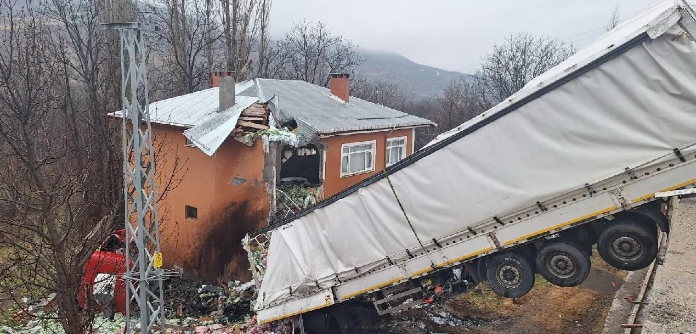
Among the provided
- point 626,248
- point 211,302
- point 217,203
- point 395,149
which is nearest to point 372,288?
point 626,248

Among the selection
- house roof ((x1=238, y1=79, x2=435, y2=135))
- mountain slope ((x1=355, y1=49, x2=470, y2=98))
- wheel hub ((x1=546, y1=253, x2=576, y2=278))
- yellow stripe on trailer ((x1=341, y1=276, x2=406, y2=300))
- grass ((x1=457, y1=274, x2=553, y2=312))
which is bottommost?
grass ((x1=457, y1=274, x2=553, y2=312))

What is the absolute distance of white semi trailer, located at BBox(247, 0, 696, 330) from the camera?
5.91 meters

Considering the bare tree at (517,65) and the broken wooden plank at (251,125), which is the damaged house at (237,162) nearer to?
the broken wooden plank at (251,125)

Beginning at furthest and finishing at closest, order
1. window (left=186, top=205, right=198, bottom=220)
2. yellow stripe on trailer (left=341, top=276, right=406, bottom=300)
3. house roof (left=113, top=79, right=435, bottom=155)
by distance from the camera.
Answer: window (left=186, top=205, right=198, bottom=220)
house roof (left=113, top=79, right=435, bottom=155)
yellow stripe on trailer (left=341, top=276, right=406, bottom=300)

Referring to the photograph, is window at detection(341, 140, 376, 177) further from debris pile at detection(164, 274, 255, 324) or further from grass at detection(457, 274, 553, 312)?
grass at detection(457, 274, 553, 312)

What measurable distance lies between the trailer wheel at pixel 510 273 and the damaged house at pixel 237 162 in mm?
6407

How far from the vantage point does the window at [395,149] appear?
17.2 metres

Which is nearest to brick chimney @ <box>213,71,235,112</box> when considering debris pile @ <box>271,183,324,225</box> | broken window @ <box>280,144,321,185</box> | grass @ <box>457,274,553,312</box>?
debris pile @ <box>271,183,324,225</box>

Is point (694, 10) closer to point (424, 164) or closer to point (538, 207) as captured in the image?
point (538, 207)

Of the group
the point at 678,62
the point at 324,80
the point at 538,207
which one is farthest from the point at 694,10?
the point at 324,80

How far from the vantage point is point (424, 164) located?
7.48 m

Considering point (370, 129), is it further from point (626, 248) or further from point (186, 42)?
point (186, 42)

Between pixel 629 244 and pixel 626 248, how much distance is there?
66mm

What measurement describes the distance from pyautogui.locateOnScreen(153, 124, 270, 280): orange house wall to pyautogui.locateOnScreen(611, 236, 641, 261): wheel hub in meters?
8.38
